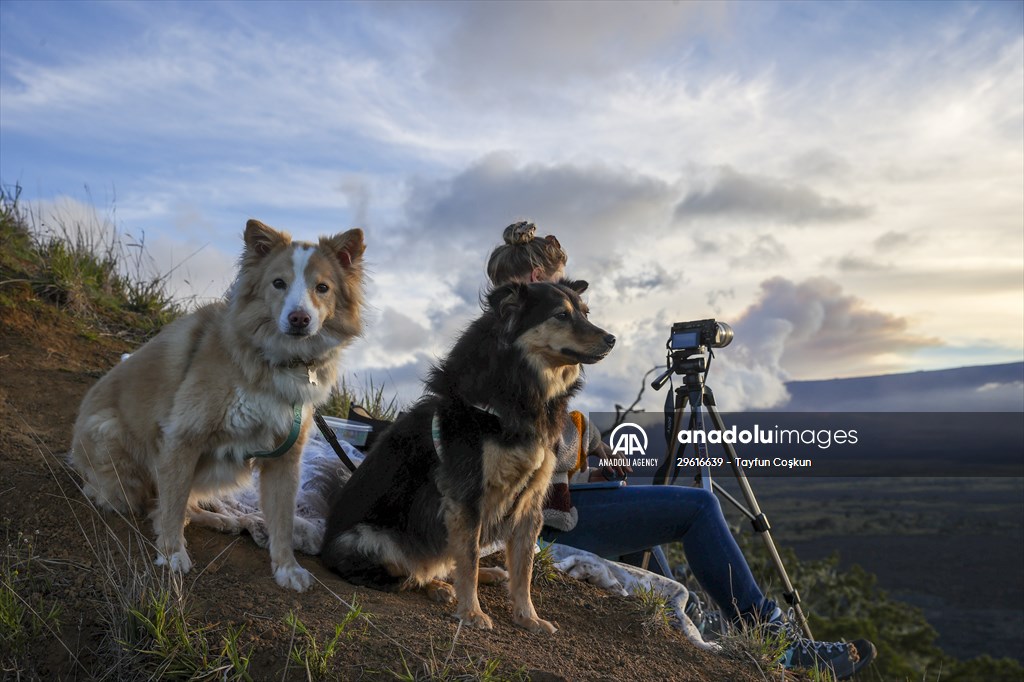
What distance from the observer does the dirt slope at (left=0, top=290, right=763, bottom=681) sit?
3021 mm

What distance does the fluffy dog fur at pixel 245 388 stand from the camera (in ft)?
11.4

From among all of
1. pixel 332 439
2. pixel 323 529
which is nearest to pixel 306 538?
pixel 323 529

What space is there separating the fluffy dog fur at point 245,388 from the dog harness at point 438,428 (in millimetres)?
536

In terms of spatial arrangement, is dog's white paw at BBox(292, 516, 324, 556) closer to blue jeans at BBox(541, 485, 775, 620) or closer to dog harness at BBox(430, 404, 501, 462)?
dog harness at BBox(430, 404, 501, 462)

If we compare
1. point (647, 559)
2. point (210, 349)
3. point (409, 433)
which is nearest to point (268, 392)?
point (210, 349)

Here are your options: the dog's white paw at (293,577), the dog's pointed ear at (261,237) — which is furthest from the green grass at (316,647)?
the dog's pointed ear at (261,237)

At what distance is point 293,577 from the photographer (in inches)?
137

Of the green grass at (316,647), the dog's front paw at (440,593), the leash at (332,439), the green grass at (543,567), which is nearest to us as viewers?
the green grass at (316,647)

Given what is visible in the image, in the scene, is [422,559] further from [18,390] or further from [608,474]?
[18,390]

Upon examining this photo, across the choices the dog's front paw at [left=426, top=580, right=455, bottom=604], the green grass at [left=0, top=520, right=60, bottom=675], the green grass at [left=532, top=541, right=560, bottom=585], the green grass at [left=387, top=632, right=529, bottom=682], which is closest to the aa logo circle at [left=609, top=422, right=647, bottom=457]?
the green grass at [left=532, top=541, right=560, bottom=585]

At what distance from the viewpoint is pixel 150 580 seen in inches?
124

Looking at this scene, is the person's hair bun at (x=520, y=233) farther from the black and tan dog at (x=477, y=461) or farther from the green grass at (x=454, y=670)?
the green grass at (x=454, y=670)

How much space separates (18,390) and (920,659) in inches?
604

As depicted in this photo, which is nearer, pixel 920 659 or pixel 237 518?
pixel 237 518
